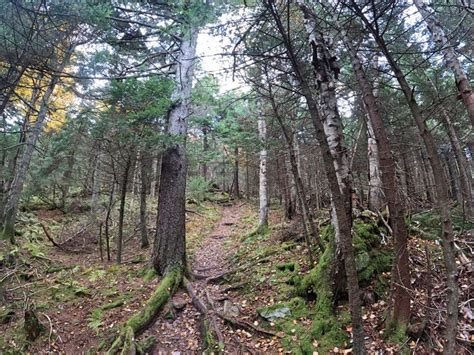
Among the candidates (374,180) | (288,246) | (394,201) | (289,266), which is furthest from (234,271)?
(374,180)

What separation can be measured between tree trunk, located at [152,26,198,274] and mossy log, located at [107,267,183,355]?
1.33 feet

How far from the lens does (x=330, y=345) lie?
160 inches

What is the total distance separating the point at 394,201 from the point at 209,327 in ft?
11.1

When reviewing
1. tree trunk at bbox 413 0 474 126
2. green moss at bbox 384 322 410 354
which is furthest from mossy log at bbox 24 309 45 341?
tree trunk at bbox 413 0 474 126

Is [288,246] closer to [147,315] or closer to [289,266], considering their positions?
[289,266]

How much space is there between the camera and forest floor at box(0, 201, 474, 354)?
13.3 feet

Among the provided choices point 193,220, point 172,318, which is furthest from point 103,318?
point 193,220

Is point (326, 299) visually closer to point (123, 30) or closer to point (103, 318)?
point (103, 318)

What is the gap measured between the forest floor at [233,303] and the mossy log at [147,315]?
0.51ft

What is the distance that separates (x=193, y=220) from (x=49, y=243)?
637cm

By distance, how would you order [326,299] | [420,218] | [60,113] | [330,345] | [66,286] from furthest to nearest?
1. [60,113]
2. [420,218]
3. [66,286]
4. [326,299]
5. [330,345]

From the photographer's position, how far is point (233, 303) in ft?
18.2

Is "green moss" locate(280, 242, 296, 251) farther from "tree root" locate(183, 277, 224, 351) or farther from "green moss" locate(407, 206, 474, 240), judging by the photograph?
"tree root" locate(183, 277, 224, 351)

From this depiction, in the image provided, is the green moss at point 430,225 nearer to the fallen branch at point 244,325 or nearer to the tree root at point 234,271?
the tree root at point 234,271
